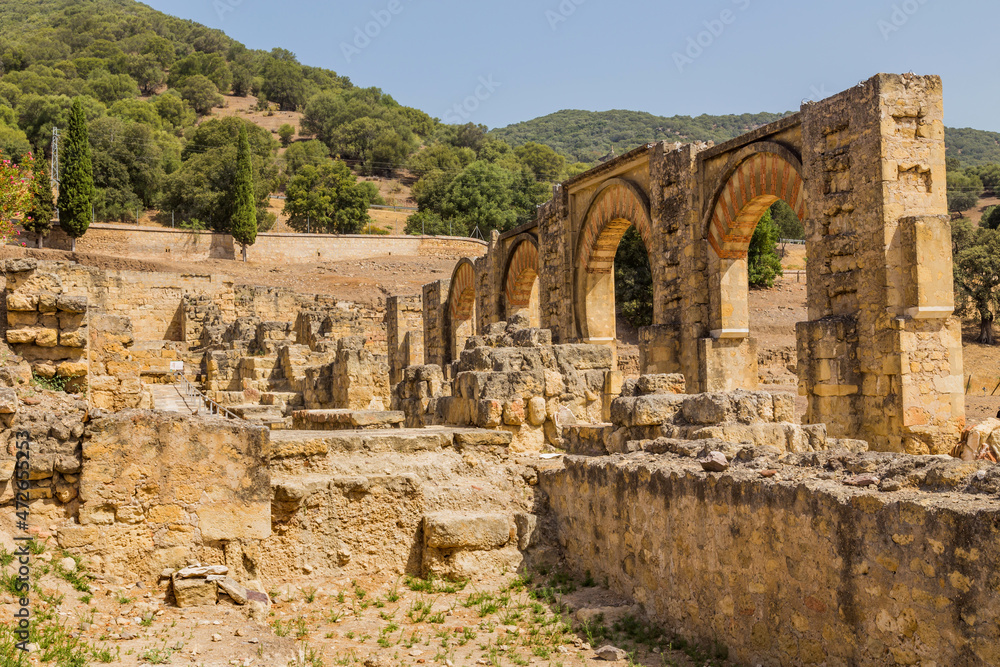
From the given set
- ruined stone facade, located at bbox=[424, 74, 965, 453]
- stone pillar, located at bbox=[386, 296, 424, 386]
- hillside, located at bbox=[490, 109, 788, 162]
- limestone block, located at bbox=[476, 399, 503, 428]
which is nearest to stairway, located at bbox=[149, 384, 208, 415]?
limestone block, located at bbox=[476, 399, 503, 428]

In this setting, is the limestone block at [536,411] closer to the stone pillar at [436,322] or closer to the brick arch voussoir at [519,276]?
the brick arch voussoir at [519,276]

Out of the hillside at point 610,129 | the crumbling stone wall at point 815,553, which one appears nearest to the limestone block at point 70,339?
the crumbling stone wall at point 815,553

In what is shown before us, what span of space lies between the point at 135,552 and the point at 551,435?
3.17 m

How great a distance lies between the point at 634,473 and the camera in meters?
4.67

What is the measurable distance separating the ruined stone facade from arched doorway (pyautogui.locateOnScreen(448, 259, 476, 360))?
28.8 feet

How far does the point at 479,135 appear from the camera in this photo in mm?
74500

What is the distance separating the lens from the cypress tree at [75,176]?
35.3 metres

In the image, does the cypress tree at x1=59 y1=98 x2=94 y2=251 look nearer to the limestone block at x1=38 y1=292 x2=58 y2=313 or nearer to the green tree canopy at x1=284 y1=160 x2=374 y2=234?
the green tree canopy at x1=284 y1=160 x2=374 y2=234

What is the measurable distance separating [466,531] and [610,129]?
108m

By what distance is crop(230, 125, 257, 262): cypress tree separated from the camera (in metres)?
38.9

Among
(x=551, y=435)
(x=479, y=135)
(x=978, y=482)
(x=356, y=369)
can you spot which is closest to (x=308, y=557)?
(x=551, y=435)

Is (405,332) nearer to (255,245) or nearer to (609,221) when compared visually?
(609,221)

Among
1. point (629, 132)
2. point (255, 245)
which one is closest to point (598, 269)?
point (255, 245)

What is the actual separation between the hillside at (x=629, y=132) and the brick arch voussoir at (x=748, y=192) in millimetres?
76795
